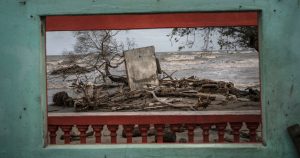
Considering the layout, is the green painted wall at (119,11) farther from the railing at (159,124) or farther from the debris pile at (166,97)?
the debris pile at (166,97)

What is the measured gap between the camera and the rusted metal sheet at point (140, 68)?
9.06m

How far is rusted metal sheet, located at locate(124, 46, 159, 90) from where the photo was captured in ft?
29.7

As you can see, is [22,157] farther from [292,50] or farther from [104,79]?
[104,79]

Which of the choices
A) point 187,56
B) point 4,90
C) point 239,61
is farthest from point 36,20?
point 239,61

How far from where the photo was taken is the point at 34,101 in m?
3.24

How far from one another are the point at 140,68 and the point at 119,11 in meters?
6.54

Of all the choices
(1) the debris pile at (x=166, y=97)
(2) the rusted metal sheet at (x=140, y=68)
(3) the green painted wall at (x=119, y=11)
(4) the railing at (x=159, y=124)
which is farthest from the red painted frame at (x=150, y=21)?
(1) the debris pile at (x=166, y=97)

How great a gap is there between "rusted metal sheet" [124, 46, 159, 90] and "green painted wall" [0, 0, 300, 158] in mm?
5616

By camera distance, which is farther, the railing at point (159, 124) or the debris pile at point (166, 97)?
the debris pile at point (166, 97)

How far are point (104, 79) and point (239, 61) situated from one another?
3.12 metres

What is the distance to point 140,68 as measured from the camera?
9.73 m

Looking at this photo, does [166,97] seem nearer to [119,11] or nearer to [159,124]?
[159,124]

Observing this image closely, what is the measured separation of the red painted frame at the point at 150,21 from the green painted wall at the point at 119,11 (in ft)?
1.24

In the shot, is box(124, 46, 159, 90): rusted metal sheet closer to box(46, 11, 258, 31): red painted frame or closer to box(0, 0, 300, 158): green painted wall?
box(46, 11, 258, 31): red painted frame
